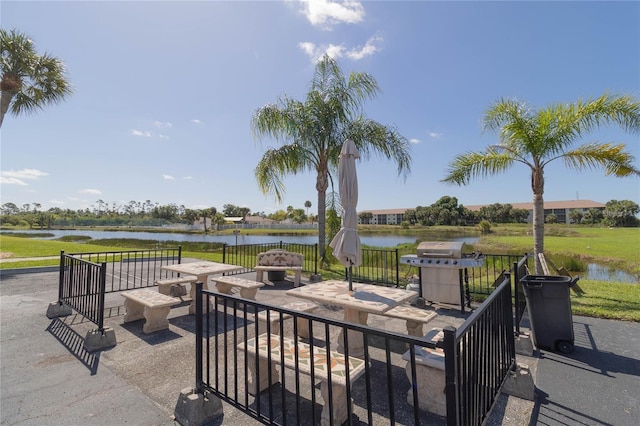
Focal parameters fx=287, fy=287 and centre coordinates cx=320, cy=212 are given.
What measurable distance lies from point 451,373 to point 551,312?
3.26 meters

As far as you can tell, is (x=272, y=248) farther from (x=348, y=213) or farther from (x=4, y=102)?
(x=4, y=102)

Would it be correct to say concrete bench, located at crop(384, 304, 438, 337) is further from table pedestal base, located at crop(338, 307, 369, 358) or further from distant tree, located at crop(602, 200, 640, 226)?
distant tree, located at crop(602, 200, 640, 226)

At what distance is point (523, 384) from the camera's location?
8.55 ft

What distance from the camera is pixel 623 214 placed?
184 feet

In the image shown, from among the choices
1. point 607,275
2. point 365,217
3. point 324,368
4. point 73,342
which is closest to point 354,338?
point 324,368

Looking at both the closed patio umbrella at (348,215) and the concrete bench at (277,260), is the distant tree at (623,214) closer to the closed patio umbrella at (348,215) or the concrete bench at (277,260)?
the concrete bench at (277,260)

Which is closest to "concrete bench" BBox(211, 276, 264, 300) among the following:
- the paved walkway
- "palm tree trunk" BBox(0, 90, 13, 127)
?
the paved walkway

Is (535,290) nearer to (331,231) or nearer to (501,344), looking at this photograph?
(501,344)

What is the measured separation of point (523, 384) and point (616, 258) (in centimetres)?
1968

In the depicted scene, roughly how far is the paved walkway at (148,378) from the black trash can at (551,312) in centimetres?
16

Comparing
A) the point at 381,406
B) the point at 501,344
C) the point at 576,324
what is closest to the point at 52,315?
the point at 381,406

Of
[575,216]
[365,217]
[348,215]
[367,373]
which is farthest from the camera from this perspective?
[365,217]

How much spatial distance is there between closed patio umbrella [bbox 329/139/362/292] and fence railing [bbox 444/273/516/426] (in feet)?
5.96

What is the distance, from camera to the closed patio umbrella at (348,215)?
390cm
